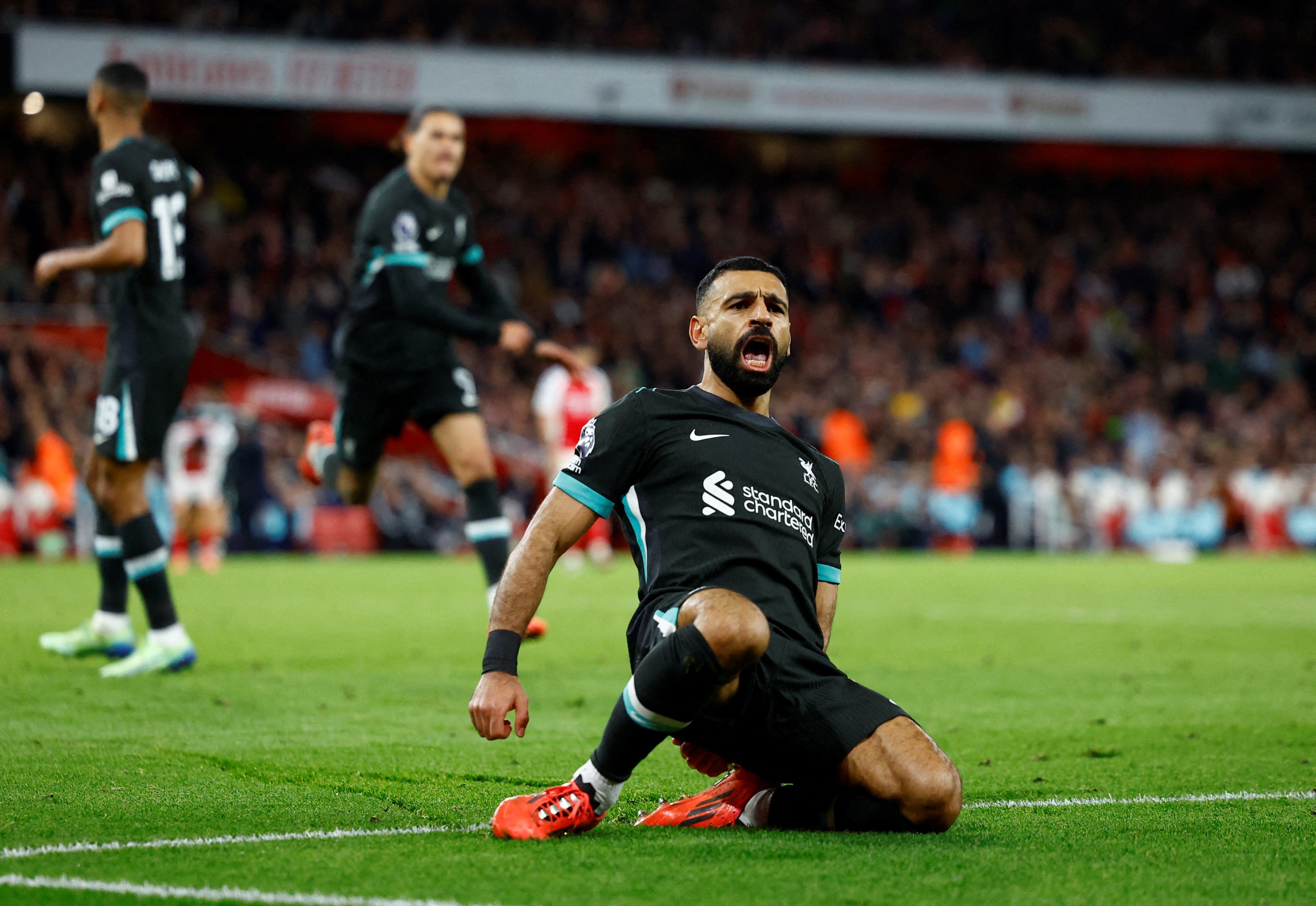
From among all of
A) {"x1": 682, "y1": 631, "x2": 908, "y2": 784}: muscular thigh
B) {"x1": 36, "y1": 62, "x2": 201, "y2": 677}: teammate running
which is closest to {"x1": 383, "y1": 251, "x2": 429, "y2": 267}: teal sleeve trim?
{"x1": 36, "y1": 62, "x2": 201, "y2": 677}: teammate running

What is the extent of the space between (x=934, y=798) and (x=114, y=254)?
4.23 m

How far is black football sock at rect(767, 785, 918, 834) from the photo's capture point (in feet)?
11.4

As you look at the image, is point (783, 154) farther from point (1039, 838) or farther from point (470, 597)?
point (1039, 838)

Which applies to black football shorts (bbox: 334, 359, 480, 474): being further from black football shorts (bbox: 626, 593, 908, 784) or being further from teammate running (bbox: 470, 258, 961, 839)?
black football shorts (bbox: 626, 593, 908, 784)

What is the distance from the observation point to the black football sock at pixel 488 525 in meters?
7.07

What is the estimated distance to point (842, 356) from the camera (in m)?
26.2

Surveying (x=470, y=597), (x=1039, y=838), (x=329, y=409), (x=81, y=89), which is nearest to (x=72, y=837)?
(x=1039, y=838)

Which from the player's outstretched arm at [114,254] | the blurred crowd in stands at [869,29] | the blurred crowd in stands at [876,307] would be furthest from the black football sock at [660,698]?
the blurred crowd in stands at [869,29]

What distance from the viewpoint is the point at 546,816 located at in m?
3.32

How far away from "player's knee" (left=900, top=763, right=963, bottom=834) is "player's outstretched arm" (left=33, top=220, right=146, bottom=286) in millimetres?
4057

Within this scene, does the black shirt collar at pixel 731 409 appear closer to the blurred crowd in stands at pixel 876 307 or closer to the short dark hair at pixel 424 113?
the short dark hair at pixel 424 113

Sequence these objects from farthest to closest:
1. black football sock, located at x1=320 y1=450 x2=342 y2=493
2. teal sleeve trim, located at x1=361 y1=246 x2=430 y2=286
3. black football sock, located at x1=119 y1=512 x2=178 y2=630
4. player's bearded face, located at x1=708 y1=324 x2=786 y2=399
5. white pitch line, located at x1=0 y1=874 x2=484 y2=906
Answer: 1. black football sock, located at x1=320 y1=450 x2=342 y2=493
2. teal sleeve trim, located at x1=361 y1=246 x2=430 y2=286
3. black football sock, located at x1=119 y1=512 x2=178 y2=630
4. player's bearded face, located at x1=708 y1=324 x2=786 y2=399
5. white pitch line, located at x1=0 y1=874 x2=484 y2=906

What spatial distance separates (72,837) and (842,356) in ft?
77.3

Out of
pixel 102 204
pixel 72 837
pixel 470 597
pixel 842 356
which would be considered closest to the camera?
pixel 72 837
